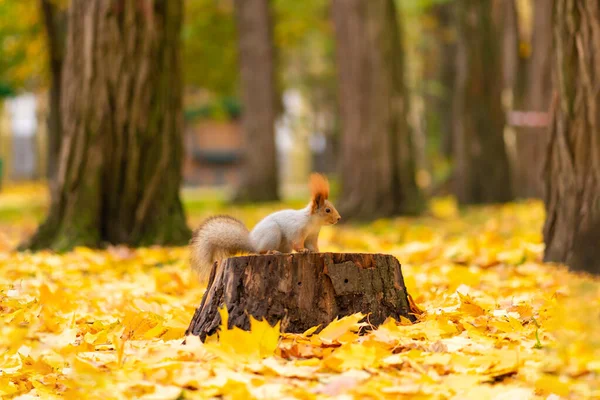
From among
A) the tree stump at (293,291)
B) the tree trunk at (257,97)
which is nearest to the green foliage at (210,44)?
the tree trunk at (257,97)

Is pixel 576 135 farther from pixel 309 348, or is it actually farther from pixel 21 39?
pixel 21 39

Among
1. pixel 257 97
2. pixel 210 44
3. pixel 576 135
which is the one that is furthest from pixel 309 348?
pixel 210 44

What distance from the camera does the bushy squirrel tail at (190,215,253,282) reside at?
3.54 m

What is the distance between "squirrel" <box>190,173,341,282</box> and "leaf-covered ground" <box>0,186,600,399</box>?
0.31m

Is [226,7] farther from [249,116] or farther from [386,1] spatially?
[386,1]

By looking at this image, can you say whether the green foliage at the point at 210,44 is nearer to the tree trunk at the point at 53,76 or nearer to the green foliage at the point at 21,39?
the green foliage at the point at 21,39

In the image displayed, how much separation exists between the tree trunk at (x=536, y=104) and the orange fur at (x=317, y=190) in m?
8.10

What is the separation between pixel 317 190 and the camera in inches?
136

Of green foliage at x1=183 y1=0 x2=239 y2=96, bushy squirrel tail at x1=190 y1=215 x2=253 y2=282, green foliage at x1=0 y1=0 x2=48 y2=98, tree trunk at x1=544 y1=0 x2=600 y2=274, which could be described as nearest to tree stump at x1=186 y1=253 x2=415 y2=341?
bushy squirrel tail at x1=190 y1=215 x2=253 y2=282

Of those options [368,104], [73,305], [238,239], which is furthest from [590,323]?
[368,104]

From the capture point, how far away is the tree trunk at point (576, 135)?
4.82 m

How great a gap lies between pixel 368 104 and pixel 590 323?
24.0 feet

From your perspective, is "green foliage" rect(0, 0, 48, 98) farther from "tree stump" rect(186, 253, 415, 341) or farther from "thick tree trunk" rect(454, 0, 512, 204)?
"tree stump" rect(186, 253, 415, 341)

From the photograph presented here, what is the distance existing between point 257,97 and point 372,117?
238 inches
